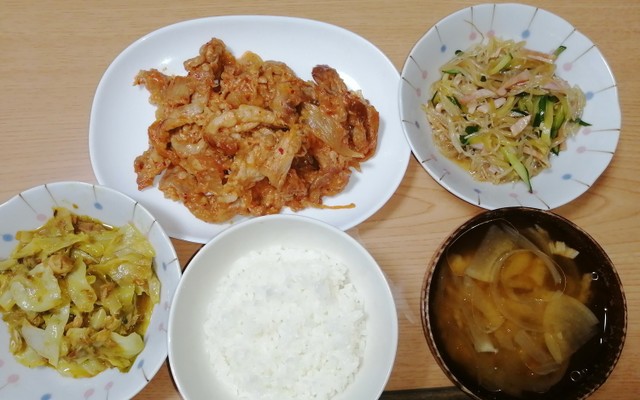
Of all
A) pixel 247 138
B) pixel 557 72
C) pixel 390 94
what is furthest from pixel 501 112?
pixel 247 138

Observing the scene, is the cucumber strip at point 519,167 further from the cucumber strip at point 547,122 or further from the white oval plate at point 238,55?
the white oval plate at point 238,55

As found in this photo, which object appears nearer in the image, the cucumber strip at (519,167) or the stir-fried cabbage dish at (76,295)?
the stir-fried cabbage dish at (76,295)

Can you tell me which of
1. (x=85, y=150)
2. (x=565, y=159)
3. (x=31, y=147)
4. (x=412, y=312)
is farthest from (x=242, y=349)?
(x=565, y=159)

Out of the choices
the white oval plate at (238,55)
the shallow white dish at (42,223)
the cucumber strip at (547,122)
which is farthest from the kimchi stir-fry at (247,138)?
the cucumber strip at (547,122)

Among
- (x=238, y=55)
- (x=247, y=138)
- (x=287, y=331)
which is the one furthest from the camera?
(x=238, y=55)

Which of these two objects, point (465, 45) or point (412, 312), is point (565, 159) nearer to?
point (465, 45)

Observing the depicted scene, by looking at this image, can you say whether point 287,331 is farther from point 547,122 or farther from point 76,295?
point 547,122
